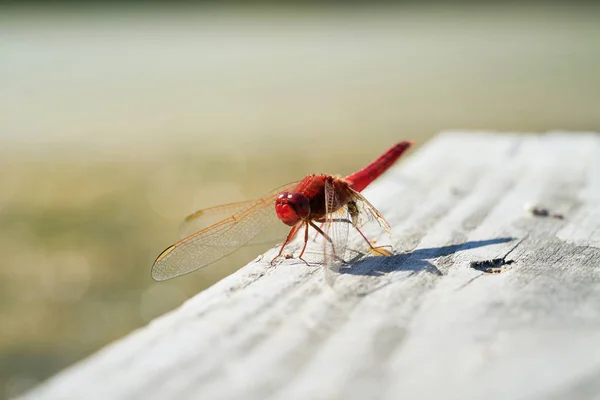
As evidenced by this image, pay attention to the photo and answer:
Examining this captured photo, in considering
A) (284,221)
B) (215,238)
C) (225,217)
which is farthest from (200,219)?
(284,221)

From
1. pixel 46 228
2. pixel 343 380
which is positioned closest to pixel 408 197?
pixel 343 380

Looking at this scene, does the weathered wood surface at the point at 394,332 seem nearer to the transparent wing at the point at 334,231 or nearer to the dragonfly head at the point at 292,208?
the transparent wing at the point at 334,231

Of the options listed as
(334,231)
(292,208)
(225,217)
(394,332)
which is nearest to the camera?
(394,332)

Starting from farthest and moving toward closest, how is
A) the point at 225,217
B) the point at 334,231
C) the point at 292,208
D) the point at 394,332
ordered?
1. the point at 225,217
2. the point at 292,208
3. the point at 334,231
4. the point at 394,332

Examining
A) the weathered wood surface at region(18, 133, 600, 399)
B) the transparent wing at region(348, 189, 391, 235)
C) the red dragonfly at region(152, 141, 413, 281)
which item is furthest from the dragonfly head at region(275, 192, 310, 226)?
the weathered wood surface at region(18, 133, 600, 399)

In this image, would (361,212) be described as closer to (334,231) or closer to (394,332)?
(334,231)

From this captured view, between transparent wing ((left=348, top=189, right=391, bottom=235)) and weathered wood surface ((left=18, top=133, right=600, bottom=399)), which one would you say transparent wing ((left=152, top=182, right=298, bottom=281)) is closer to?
transparent wing ((left=348, top=189, right=391, bottom=235))

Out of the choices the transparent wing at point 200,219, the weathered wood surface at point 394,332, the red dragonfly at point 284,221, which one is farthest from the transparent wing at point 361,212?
the transparent wing at point 200,219
